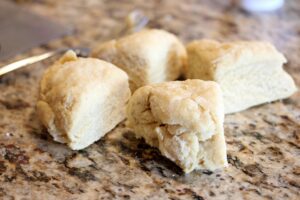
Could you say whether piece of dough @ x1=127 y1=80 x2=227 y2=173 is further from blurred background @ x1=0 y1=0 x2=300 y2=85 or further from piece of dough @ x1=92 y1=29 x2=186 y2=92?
blurred background @ x1=0 y1=0 x2=300 y2=85

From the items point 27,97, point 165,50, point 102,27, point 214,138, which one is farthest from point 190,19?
point 214,138

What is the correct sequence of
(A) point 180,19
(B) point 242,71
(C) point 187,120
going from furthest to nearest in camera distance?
(A) point 180,19, (B) point 242,71, (C) point 187,120

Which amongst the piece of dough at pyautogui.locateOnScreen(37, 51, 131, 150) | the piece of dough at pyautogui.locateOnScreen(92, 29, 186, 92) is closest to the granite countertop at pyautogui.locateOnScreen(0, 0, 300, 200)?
the piece of dough at pyautogui.locateOnScreen(37, 51, 131, 150)

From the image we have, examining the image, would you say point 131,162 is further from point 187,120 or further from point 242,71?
point 242,71

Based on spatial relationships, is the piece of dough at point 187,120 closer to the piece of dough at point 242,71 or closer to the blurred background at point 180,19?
the piece of dough at point 242,71

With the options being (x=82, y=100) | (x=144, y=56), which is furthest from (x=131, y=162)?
(x=144, y=56)

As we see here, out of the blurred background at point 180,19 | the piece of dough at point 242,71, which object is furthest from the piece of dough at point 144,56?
the blurred background at point 180,19
